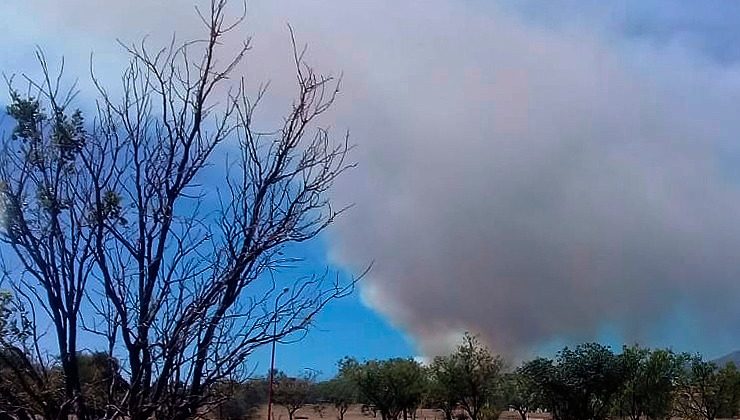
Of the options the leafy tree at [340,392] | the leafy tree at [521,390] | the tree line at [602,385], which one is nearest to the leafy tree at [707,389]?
the tree line at [602,385]

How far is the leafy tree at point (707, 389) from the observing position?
141 feet

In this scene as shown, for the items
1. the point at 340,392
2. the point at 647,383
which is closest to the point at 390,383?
the point at 340,392

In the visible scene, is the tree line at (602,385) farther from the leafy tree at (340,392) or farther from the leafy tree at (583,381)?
the leafy tree at (340,392)

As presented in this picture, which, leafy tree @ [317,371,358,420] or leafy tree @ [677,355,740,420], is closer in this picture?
leafy tree @ [677,355,740,420]

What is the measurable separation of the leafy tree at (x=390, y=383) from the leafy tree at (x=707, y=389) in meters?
15.8

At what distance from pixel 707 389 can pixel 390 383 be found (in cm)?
1901

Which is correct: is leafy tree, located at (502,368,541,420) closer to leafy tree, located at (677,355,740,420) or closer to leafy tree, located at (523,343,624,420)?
leafy tree, located at (523,343,624,420)

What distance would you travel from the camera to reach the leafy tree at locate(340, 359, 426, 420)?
175 ft

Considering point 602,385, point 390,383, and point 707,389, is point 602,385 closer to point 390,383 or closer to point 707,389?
point 707,389

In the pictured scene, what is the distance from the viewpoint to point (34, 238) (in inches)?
173

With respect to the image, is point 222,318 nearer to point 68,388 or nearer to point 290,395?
point 68,388

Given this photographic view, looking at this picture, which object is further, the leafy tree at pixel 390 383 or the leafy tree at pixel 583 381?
the leafy tree at pixel 390 383

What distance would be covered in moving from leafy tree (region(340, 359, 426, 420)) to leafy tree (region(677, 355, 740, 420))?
15.8m

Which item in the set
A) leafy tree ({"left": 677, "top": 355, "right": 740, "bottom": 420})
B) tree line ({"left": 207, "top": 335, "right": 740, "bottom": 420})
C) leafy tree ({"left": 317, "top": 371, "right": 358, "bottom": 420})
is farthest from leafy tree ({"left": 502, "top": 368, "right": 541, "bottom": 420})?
leafy tree ({"left": 317, "top": 371, "right": 358, "bottom": 420})
